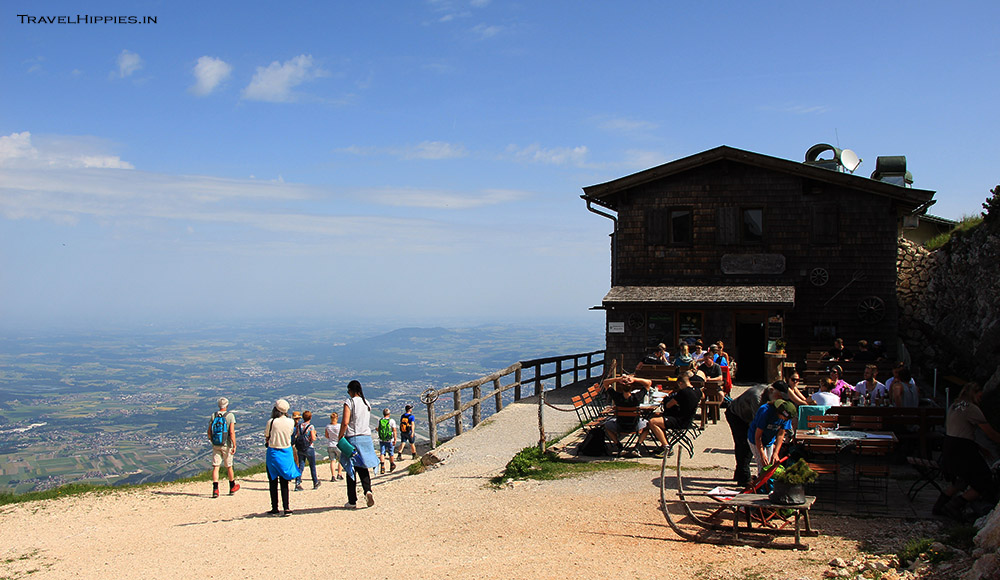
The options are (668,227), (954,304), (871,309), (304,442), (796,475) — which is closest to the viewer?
(796,475)

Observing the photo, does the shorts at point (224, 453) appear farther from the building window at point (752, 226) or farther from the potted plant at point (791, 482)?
the building window at point (752, 226)

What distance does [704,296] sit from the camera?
20594 millimetres

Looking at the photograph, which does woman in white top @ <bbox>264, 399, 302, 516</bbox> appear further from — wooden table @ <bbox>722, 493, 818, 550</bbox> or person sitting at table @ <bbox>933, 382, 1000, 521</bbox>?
person sitting at table @ <bbox>933, 382, 1000, 521</bbox>

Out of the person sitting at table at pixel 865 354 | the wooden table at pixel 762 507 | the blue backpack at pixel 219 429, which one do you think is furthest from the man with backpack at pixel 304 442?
the person sitting at table at pixel 865 354

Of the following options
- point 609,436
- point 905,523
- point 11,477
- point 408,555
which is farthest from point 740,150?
point 11,477

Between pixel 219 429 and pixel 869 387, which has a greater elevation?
pixel 869 387

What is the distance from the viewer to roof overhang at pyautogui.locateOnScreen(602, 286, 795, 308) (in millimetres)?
19859

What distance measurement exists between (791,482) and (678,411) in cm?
367

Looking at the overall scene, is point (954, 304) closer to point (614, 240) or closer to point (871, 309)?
point (871, 309)

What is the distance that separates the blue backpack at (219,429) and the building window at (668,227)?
1343cm

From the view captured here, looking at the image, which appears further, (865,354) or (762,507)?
(865,354)

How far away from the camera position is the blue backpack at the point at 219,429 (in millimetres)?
13039

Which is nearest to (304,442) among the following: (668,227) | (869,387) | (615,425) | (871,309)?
(615,425)

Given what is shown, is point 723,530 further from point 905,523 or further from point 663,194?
point 663,194
